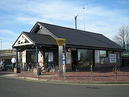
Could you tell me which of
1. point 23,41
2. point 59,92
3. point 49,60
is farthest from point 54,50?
point 59,92

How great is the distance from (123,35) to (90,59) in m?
60.0

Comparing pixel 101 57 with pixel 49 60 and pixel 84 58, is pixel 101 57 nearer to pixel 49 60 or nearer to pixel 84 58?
pixel 84 58

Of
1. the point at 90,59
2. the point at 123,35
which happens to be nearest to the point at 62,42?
the point at 90,59

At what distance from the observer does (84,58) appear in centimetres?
3212

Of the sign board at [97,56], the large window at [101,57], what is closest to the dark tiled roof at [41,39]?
the sign board at [97,56]

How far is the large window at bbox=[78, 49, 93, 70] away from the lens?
103ft

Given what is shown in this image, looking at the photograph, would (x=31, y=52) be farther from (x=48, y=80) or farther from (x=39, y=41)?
(x=48, y=80)

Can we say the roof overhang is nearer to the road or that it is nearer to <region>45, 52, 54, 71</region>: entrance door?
<region>45, 52, 54, 71</region>: entrance door

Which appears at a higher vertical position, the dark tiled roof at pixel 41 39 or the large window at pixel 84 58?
the dark tiled roof at pixel 41 39

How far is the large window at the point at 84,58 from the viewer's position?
31344 millimetres

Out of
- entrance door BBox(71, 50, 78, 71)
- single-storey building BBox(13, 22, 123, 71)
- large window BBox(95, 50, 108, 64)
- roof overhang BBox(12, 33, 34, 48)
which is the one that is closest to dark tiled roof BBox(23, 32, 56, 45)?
single-storey building BBox(13, 22, 123, 71)

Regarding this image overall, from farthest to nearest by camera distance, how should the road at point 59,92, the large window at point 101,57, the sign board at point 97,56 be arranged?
the large window at point 101,57 → the sign board at point 97,56 → the road at point 59,92

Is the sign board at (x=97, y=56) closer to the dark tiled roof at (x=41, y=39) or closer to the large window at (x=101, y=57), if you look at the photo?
the large window at (x=101, y=57)

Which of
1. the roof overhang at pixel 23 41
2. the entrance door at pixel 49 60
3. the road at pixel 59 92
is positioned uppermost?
the roof overhang at pixel 23 41
